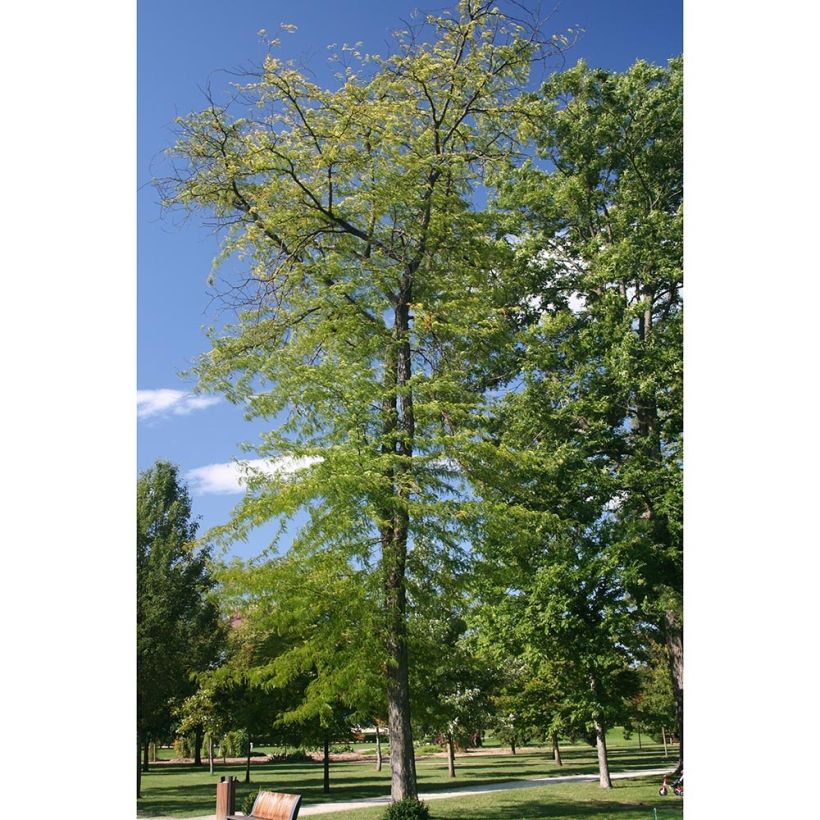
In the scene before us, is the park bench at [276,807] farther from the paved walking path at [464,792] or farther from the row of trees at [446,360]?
the paved walking path at [464,792]

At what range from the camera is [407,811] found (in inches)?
214

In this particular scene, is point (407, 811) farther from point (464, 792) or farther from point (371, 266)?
point (464, 792)

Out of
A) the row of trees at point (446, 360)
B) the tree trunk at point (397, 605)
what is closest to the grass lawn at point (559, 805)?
the row of trees at point (446, 360)

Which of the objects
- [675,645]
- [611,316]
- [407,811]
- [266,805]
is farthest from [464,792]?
[266,805]

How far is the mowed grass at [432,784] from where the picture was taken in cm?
835

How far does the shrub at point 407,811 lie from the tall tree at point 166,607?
5.54m

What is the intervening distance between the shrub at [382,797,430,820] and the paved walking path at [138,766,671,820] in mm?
2369
